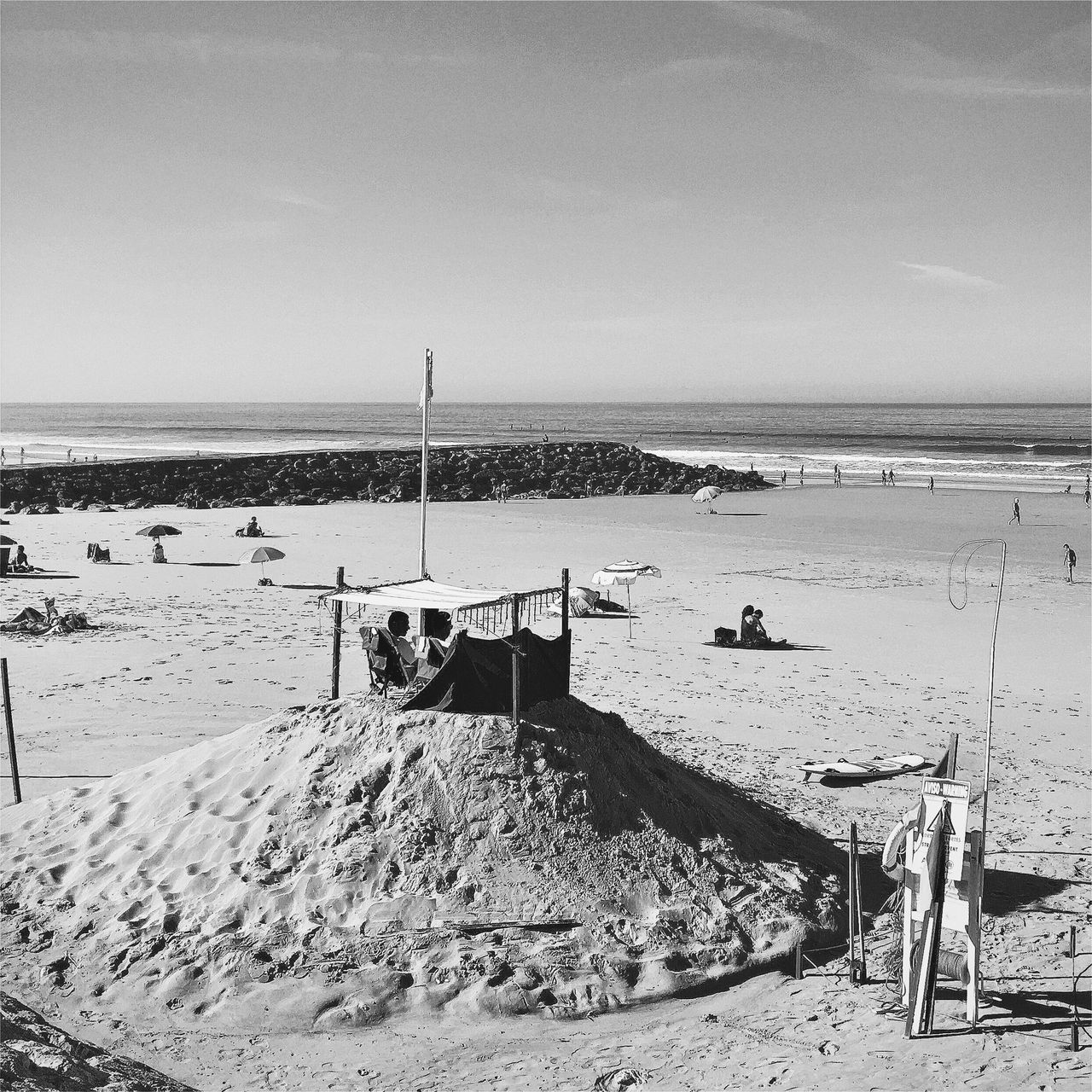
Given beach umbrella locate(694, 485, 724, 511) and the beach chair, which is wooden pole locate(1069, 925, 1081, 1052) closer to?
the beach chair

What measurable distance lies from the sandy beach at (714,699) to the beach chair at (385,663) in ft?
12.6

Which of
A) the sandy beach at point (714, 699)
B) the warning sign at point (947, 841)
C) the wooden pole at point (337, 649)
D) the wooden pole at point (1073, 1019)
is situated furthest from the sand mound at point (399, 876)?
the wooden pole at point (1073, 1019)

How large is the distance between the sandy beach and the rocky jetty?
775 cm

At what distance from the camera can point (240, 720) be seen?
50.5 feet

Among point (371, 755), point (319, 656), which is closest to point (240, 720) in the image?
point (319, 656)

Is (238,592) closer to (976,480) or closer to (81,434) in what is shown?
(976,480)

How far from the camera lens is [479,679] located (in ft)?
35.6

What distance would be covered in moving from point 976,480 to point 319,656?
5365 centimetres

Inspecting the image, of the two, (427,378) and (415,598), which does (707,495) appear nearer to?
(427,378)

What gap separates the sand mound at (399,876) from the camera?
345 inches

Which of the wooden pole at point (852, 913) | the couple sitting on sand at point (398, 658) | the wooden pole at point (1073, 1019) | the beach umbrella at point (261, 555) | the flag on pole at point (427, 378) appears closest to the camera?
the wooden pole at point (1073, 1019)

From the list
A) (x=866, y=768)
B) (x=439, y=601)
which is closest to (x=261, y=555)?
(x=439, y=601)

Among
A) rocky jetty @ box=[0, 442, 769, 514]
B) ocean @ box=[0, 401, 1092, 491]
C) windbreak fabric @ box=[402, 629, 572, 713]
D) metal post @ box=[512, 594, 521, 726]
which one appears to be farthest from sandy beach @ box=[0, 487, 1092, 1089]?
ocean @ box=[0, 401, 1092, 491]

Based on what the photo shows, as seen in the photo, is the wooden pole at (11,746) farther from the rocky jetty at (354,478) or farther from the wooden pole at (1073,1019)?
the rocky jetty at (354,478)
